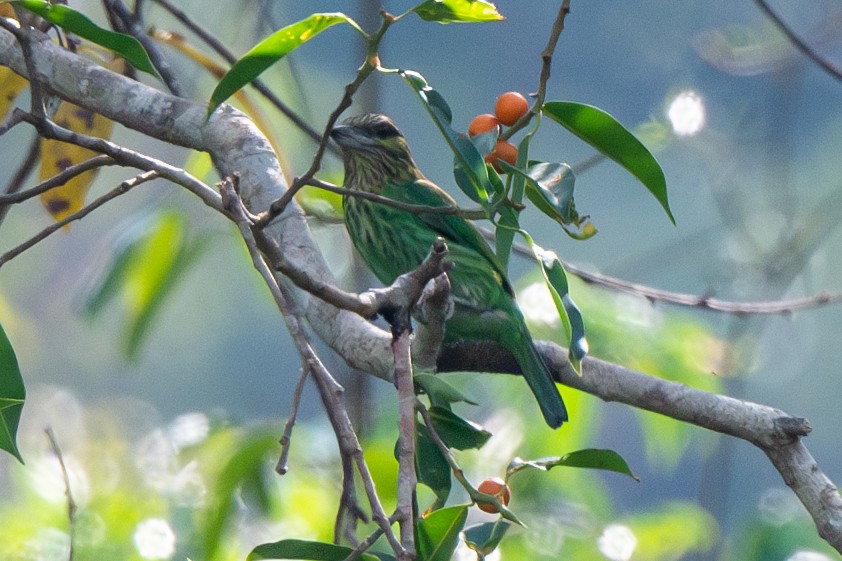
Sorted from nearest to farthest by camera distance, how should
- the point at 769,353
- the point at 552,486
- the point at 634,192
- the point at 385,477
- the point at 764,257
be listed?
the point at 385,477, the point at 552,486, the point at 764,257, the point at 769,353, the point at 634,192

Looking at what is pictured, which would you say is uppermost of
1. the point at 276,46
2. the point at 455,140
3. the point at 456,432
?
the point at 276,46

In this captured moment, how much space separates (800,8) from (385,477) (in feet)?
17.1

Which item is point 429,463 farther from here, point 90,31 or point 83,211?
point 90,31

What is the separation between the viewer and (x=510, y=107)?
1.69m

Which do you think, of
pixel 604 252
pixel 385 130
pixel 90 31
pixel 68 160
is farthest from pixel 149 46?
pixel 604 252

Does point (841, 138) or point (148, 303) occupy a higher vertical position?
point (148, 303)

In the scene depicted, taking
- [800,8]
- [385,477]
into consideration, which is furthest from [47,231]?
[800,8]

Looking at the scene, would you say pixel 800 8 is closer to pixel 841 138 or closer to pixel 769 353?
pixel 841 138

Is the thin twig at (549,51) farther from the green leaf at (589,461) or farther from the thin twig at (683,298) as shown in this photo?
the thin twig at (683,298)

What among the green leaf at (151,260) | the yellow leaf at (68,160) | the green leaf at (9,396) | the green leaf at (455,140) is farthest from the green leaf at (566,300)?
the green leaf at (151,260)

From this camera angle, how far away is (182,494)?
2943mm

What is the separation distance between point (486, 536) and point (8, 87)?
1653 millimetres

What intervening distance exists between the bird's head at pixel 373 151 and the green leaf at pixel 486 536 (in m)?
1.51

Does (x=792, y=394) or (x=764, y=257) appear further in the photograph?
(x=792, y=394)
